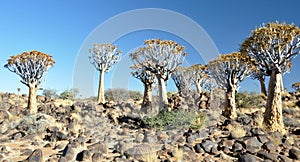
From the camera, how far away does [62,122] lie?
1158 centimetres

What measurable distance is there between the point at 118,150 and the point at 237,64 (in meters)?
9.38

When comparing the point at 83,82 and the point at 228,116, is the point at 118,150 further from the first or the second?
the point at 83,82

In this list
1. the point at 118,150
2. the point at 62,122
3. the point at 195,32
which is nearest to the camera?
the point at 118,150

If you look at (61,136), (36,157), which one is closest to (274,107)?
(61,136)

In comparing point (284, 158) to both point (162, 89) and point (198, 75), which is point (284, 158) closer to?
point (162, 89)

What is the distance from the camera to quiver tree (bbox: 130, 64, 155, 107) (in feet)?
62.4

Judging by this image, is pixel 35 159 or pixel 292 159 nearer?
pixel 35 159

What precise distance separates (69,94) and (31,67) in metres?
14.6

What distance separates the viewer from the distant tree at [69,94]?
30.9 metres

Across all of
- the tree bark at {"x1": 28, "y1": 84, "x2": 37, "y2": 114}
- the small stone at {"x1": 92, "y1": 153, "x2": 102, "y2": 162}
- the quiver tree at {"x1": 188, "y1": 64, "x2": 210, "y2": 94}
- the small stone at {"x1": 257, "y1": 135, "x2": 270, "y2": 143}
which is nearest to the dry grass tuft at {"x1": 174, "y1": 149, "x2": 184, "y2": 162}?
the small stone at {"x1": 92, "y1": 153, "x2": 102, "y2": 162}

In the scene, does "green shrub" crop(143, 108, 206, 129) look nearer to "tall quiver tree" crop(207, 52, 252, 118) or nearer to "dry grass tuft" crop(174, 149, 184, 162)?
"tall quiver tree" crop(207, 52, 252, 118)

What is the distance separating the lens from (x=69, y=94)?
31.2 meters

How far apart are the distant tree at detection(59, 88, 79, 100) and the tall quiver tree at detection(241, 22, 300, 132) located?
2488 cm

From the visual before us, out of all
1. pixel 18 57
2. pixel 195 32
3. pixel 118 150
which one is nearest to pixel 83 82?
pixel 18 57
